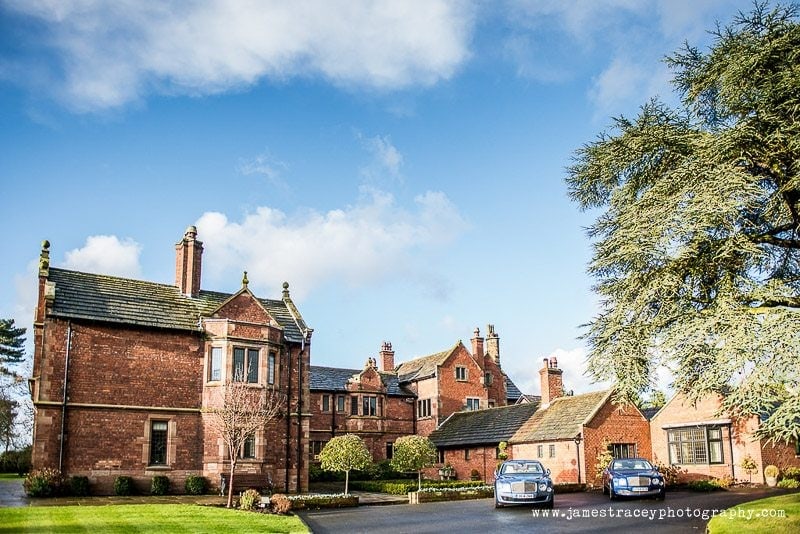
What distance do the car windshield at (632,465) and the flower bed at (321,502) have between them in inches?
416

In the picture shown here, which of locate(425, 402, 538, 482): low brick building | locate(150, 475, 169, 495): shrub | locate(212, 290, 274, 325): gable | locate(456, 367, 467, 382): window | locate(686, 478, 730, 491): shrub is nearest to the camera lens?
locate(150, 475, 169, 495): shrub

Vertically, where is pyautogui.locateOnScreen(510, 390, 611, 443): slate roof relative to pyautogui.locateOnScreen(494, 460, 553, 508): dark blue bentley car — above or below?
above

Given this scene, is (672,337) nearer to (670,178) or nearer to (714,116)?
(670,178)

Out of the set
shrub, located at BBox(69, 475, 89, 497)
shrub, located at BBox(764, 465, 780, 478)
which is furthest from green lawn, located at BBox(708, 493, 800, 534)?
shrub, located at BBox(69, 475, 89, 497)

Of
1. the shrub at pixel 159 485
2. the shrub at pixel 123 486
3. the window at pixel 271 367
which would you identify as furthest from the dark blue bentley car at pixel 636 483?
the shrub at pixel 123 486

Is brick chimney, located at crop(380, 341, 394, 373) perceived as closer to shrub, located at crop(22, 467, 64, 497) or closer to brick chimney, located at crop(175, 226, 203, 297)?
brick chimney, located at crop(175, 226, 203, 297)

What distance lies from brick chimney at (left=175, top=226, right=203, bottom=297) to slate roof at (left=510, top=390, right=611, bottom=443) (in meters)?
19.9

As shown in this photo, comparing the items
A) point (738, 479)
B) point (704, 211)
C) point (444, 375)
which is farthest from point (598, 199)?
point (444, 375)

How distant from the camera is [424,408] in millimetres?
51281

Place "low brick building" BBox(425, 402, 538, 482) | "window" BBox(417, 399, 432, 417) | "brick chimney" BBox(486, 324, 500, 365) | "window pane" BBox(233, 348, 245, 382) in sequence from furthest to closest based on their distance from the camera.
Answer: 1. "brick chimney" BBox(486, 324, 500, 365)
2. "window" BBox(417, 399, 432, 417)
3. "low brick building" BBox(425, 402, 538, 482)
4. "window pane" BBox(233, 348, 245, 382)

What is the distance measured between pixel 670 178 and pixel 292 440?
23.2 meters

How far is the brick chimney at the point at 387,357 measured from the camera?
5797 cm

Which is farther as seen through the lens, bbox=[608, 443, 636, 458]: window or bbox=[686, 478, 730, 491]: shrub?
bbox=[608, 443, 636, 458]: window

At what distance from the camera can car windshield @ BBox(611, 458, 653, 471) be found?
27.4 meters
